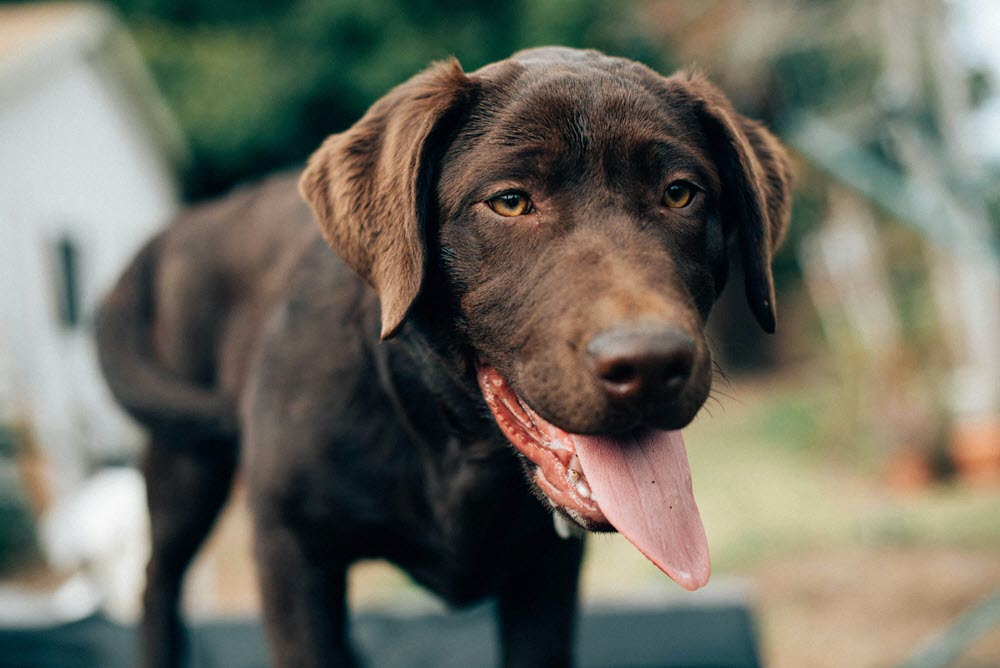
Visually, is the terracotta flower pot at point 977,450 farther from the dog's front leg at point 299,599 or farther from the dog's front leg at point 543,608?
the dog's front leg at point 299,599

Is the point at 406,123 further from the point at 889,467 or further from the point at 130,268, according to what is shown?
the point at 889,467

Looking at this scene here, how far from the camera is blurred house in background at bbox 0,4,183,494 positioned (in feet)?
32.3

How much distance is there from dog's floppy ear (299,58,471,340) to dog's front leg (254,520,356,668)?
730 millimetres

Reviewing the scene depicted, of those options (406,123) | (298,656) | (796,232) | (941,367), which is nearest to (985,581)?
(941,367)

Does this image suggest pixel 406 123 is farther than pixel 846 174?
No

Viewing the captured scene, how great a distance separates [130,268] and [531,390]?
84.9 inches

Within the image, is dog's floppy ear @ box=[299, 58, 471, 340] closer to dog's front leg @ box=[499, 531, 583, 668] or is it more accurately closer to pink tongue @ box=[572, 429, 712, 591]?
pink tongue @ box=[572, 429, 712, 591]

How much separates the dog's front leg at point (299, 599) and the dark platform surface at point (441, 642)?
1.57 meters

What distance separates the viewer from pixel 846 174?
453 cm

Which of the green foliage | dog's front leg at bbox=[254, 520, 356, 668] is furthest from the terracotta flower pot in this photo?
the green foliage

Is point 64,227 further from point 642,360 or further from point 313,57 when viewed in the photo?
point 642,360

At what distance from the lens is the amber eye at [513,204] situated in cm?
197

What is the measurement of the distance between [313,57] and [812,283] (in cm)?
911

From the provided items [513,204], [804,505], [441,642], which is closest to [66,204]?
[804,505]
